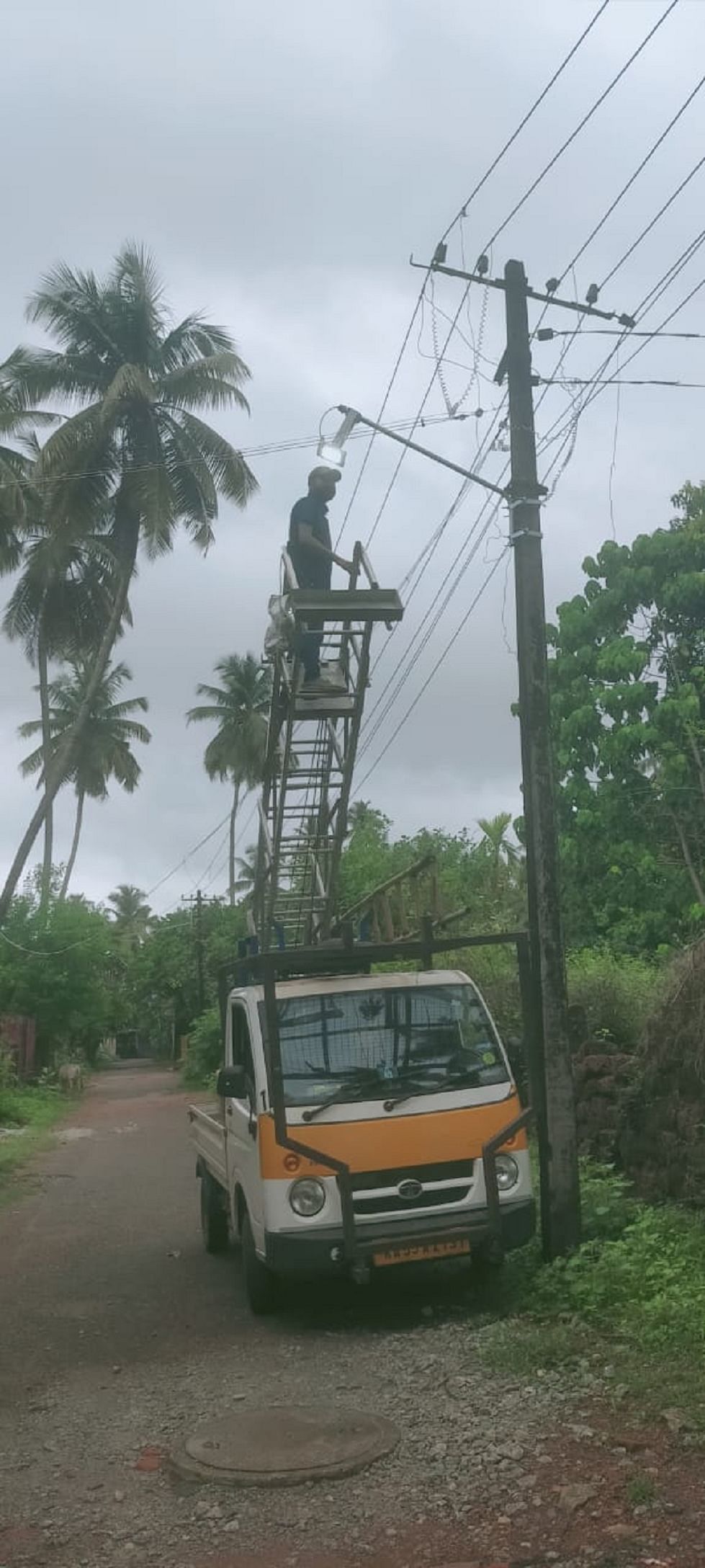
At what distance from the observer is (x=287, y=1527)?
200 inches

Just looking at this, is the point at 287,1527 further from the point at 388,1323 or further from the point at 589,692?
the point at 589,692

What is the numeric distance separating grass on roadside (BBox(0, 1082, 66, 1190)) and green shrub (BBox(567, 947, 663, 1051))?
7.44 m

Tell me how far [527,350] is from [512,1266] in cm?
626

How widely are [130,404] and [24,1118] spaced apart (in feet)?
45.6

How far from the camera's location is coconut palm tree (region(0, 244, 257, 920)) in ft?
87.6

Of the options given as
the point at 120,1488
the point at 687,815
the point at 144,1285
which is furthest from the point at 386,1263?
the point at 687,815

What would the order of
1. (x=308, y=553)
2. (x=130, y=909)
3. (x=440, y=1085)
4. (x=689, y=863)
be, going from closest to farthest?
(x=440, y=1085), (x=308, y=553), (x=689, y=863), (x=130, y=909)

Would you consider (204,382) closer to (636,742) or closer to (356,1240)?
(636,742)

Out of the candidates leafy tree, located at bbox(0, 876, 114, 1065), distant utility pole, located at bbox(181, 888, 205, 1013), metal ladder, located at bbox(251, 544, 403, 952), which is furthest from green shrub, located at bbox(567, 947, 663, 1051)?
distant utility pole, located at bbox(181, 888, 205, 1013)

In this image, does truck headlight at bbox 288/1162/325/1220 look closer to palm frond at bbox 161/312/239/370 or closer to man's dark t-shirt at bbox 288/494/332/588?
man's dark t-shirt at bbox 288/494/332/588

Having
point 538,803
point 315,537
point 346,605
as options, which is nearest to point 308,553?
point 315,537

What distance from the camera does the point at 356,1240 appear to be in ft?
25.3

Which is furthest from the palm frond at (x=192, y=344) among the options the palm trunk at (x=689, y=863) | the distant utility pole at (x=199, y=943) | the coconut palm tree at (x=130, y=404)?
the distant utility pole at (x=199, y=943)

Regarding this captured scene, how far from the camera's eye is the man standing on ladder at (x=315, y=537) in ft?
33.2
